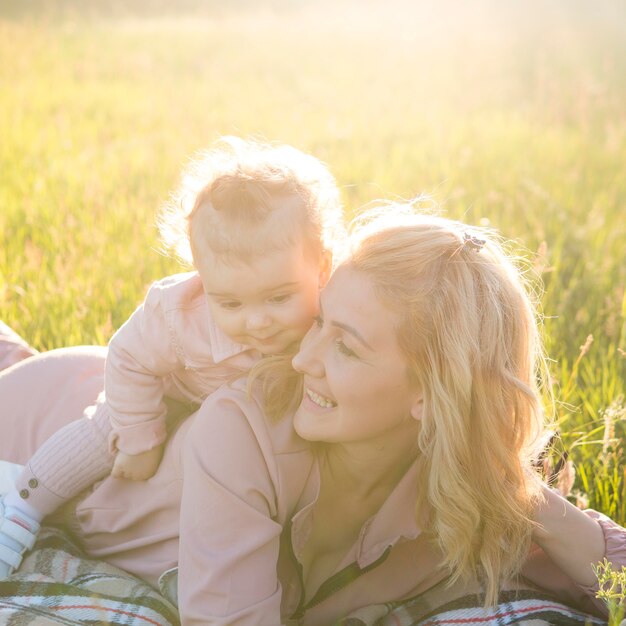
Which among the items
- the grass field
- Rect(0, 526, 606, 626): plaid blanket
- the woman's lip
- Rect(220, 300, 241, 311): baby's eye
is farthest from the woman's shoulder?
the grass field

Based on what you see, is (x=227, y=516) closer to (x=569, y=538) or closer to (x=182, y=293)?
(x=182, y=293)

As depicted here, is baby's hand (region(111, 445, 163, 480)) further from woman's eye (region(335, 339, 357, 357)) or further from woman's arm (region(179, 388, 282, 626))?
woman's eye (region(335, 339, 357, 357))

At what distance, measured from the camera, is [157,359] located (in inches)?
115

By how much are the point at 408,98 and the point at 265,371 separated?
7948mm

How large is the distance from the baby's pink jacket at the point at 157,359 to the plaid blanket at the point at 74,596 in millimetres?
386

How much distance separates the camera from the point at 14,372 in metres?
3.34

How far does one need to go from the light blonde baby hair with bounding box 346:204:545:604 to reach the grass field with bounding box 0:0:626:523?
24.5 inches

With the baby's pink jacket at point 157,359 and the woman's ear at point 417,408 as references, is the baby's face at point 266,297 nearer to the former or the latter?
the baby's pink jacket at point 157,359

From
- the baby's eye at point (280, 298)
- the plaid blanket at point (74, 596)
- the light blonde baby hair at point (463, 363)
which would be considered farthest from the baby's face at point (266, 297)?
the plaid blanket at point (74, 596)

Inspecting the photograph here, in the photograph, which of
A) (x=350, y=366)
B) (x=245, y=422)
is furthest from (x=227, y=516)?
(x=350, y=366)

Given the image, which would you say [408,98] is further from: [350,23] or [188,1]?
[188,1]

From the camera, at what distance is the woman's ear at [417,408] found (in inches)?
99.5

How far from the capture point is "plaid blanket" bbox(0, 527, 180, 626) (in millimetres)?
2619

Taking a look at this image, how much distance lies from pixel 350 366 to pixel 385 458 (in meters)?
0.38
